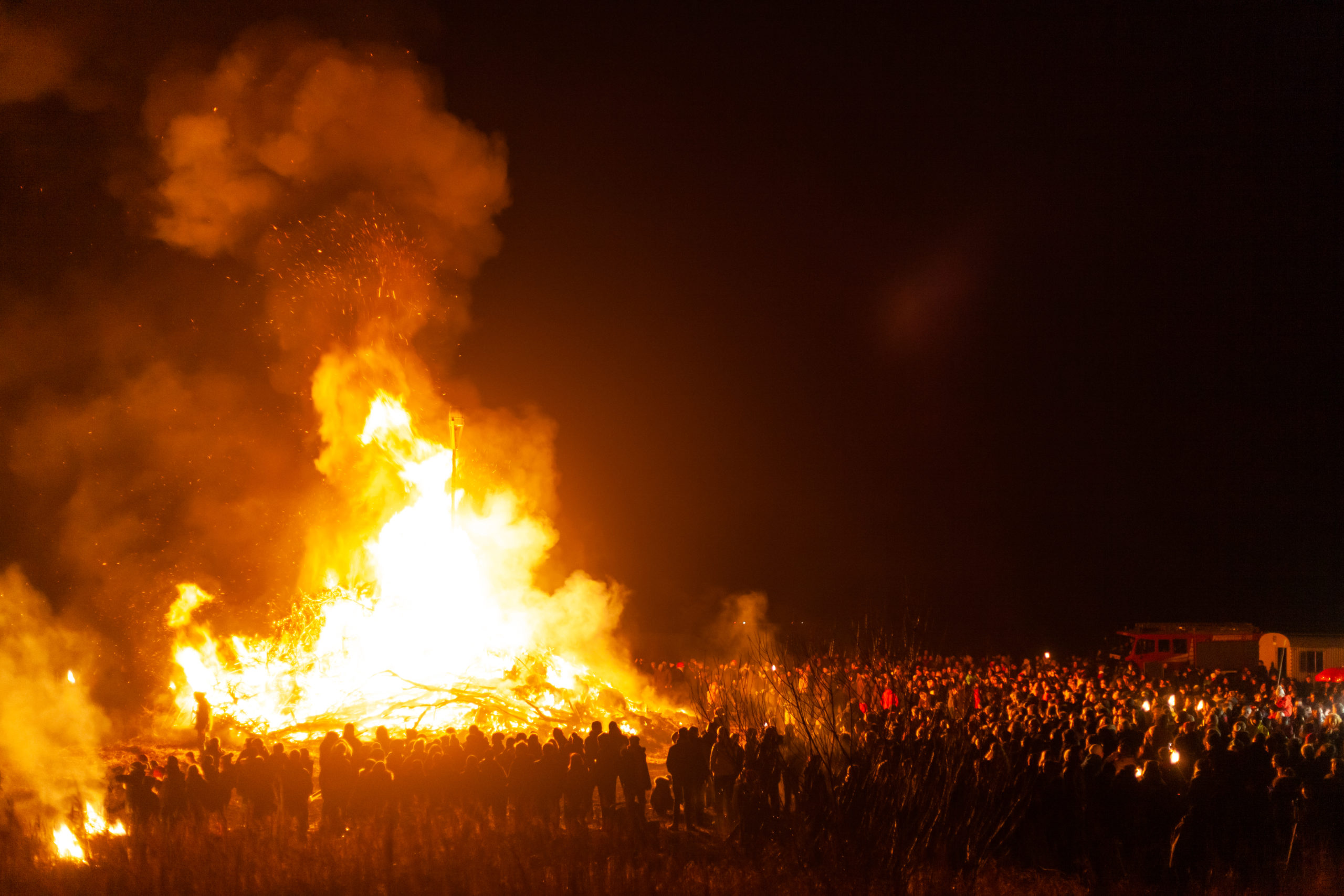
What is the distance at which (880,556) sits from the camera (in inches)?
2004

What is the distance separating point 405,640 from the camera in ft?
59.5

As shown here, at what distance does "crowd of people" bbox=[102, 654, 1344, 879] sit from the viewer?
8.61 metres

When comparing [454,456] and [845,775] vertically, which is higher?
[454,456]

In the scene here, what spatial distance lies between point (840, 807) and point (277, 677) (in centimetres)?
1202

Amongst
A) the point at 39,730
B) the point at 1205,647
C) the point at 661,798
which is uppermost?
the point at 1205,647

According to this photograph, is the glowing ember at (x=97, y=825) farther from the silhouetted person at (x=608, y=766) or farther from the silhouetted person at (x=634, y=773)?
the silhouetted person at (x=634, y=773)

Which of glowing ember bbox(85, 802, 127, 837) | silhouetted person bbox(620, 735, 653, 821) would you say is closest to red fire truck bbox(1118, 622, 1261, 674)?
silhouetted person bbox(620, 735, 653, 821)

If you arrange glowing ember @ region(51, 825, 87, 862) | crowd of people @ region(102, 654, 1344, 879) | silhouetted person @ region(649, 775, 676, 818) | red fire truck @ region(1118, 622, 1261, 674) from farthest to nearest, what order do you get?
red fire truck @ region(1118, 622, 1261, 674)
silhouetted person @ region(649, 775, 676, 818)
glowing ember @ region(51, 825, 87, 862)
crowd of people @ region(102, 654, 1344, 879)

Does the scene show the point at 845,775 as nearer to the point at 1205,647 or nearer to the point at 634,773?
the point at 634,773

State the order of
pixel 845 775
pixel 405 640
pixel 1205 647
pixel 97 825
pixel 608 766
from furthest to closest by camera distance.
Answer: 1. pixel 1205 647
2. pixel 405 640
3. pixel 97 825
4. pixel 608 766
5. pixel 845 775

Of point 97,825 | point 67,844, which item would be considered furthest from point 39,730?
point 67,844

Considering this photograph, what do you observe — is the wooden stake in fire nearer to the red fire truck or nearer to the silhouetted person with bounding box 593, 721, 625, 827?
the silhouetted person with bounding box 593, 721, 625, 827

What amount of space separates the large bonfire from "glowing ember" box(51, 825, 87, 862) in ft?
18.0

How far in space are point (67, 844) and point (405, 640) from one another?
329 inches
